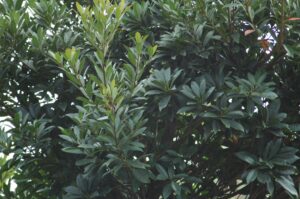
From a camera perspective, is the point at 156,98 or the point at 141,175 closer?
the point at 141,175

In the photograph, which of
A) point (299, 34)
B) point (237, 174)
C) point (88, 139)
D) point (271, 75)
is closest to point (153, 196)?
point (237, 174)

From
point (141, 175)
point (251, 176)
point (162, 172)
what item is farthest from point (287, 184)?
point (141, 175)

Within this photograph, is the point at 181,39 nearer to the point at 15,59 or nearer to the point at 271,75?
the point at 271,75

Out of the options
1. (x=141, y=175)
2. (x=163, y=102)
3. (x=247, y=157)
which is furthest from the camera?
(x=247, y=157)

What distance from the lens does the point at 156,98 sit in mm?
3096

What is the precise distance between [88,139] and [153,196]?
885mm

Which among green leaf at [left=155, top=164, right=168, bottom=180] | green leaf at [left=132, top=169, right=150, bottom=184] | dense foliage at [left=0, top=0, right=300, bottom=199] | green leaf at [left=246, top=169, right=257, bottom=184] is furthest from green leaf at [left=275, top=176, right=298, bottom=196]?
green leaf at [left=132, top=169, right=150, bottom=184]

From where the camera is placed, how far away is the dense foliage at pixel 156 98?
2.87m

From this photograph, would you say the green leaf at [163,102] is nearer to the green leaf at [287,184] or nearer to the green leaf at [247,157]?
the green leaf at [247,157]

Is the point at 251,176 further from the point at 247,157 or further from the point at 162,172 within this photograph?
the point at 162,172

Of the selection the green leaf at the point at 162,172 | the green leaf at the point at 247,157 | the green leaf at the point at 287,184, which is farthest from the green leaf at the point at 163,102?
the green leaf at the point at 287,184

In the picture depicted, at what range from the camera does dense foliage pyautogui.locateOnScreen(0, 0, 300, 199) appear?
113 inches

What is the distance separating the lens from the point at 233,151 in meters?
3.48

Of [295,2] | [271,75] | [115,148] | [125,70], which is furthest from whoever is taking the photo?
[271,75]
